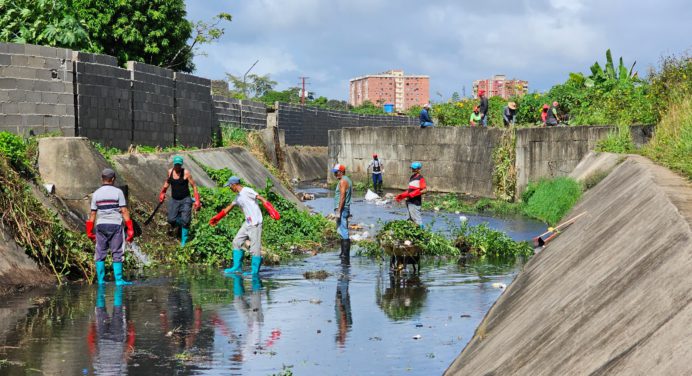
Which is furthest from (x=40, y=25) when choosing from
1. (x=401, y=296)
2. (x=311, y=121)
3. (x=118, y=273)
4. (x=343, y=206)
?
(x=311, y=121)

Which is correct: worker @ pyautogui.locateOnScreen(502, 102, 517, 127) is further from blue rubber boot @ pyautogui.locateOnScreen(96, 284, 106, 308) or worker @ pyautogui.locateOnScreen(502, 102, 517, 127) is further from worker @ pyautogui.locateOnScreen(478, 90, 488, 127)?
blue rubber boot @ pyautogui.locateOnScreen(96, 284, 106, 308)

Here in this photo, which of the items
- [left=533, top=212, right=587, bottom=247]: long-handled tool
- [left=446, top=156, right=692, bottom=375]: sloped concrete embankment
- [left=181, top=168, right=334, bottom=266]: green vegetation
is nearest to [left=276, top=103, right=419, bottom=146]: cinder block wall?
[left=181, top=168, right=334, bottom=266]: green vegetation

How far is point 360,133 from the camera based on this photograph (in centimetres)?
4681

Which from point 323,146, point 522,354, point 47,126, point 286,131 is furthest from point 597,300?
point 323,146

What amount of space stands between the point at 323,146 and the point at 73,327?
1908 inches

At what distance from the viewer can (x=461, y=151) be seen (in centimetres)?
3938

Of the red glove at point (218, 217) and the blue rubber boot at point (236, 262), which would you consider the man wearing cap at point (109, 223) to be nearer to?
the red glove at point (218, 217)

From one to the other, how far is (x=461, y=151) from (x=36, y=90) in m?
22.4

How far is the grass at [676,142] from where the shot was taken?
12.8 m

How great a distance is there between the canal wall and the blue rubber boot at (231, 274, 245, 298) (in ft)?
42.5

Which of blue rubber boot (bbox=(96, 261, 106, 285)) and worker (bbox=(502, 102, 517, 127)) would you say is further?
worker (bbox=(502, 102, 517, 127))

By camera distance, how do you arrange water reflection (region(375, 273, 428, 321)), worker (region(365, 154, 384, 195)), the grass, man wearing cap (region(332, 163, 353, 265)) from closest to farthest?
the grass < water reflection (region(375, 273, 428, 321)) < man wearing cap (region(332, 163, 353, 265)) < worker (region(365, 154, 384, 195))

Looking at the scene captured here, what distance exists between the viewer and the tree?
80.7ft

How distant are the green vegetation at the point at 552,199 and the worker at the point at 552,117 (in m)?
4.16
